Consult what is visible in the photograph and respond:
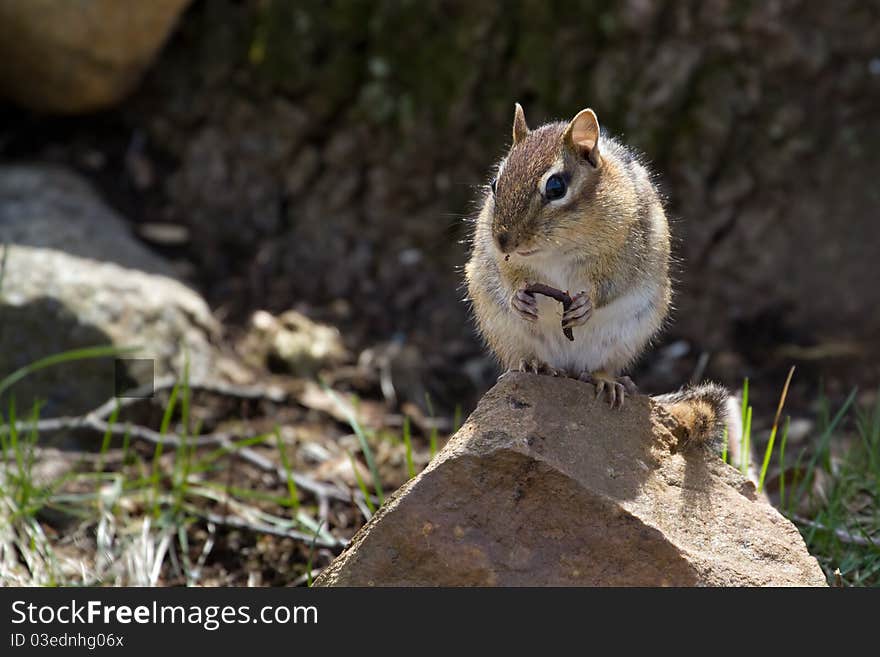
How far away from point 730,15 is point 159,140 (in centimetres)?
285

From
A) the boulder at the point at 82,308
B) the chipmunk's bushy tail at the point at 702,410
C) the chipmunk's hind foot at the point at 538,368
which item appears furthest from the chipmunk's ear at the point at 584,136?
the boulder at the point at 82,308

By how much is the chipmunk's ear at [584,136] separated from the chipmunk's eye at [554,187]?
131 millimetres

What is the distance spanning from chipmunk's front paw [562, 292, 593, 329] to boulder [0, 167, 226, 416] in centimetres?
187

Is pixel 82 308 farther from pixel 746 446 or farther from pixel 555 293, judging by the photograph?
pixel 746 446

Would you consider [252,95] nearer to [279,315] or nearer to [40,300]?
[279,315]

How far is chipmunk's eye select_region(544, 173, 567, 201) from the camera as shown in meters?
3.25

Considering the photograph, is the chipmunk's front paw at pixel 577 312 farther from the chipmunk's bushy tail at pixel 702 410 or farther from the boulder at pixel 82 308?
the boulder at pixel 82 308

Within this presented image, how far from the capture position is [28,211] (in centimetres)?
538

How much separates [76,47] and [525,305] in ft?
→ 10.7

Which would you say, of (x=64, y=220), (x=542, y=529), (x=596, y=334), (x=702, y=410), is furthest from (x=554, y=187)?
(x=64, y=220)

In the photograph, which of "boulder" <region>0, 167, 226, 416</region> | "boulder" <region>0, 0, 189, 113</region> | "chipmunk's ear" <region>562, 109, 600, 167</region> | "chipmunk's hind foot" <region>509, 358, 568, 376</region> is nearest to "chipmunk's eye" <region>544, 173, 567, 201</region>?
"chipmunk's ear" <region>562, 109, 600, 167</region>

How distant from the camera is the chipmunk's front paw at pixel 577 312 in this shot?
10.9 feet

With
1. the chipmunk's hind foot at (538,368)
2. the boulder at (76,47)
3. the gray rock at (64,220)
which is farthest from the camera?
the boulder at (76,47)
